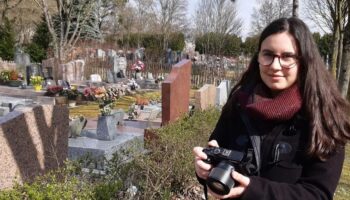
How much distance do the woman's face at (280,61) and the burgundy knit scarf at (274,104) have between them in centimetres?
4

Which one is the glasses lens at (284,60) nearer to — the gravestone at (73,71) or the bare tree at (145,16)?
the gravestone at (73,71)

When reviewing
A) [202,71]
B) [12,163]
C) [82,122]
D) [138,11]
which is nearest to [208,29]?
[138,11]

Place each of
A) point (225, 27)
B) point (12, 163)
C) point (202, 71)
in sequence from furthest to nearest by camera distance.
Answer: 1. point (225, 27)
2. point (202, 71)
3. point (12, 163)

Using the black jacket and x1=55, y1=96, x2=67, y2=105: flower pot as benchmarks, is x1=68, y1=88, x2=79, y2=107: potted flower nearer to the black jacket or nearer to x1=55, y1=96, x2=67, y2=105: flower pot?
x1=55, y1=96, x2=67, y2=105: flower pot

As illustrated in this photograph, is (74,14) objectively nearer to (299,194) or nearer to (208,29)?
(208,29)

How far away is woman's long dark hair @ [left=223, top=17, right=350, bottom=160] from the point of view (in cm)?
151

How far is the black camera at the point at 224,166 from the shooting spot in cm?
131

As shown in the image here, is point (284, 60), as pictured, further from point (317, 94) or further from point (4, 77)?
point (4, 77)

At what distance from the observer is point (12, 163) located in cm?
400

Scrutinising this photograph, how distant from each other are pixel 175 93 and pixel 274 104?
602 centimetres

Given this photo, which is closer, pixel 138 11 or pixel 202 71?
pixel 202 71

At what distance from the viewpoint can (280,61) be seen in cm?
155

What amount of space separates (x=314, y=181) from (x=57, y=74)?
65.3 ft

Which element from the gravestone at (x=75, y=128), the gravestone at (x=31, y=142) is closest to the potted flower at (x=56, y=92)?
the gravestone at (x=75, y=128)
